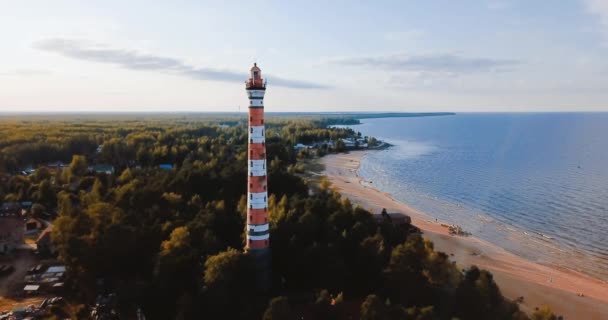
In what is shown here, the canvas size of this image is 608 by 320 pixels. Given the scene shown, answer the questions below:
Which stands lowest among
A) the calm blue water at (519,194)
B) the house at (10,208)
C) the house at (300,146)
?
the calm blue water at (519,194)

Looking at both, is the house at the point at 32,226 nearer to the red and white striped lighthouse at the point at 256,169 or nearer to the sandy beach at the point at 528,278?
the red and white striped lighthouse at the point at 256,169

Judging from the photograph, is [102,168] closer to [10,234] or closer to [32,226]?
[32,226]

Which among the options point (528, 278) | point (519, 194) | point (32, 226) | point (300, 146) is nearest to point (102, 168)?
point (32, 226)

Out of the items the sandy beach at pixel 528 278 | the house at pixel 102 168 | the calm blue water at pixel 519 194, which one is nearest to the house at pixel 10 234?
the house at pixel 102 168

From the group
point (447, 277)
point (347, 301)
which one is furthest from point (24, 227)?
point (447, 277)

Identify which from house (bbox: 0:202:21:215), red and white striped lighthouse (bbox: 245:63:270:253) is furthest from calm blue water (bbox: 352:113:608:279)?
house (bbox: 0:202:21:215)

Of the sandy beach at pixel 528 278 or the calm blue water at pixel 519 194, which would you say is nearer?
the sandy beach at pixel 528 278

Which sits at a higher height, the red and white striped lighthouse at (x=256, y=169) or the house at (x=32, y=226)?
the red and white striped lighthouse at (x=256, y=169)
